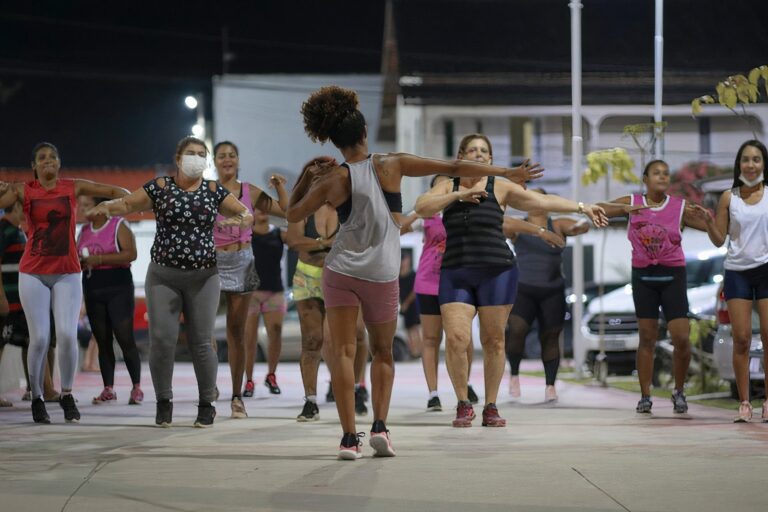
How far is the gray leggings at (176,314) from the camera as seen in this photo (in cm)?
938

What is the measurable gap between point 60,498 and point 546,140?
28.6 meters

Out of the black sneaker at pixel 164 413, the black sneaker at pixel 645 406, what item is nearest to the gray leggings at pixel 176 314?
the black sneaker at pixel 164 413

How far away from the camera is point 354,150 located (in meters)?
7.64

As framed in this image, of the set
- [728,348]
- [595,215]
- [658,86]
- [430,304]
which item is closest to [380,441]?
[595,215]

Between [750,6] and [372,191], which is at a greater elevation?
[750,6]

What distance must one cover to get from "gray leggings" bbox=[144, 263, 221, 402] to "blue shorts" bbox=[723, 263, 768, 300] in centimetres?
382

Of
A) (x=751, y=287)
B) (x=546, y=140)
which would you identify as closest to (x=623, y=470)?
(x=751, y=287)

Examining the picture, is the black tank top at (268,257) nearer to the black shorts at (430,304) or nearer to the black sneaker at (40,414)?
the black shorts at (430,304)

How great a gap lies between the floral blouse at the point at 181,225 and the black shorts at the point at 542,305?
4389 millimetres

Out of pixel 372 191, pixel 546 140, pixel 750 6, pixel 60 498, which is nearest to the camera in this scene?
pixel 60 498

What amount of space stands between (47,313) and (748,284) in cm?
529

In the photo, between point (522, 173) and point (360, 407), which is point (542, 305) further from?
point (522, 173)

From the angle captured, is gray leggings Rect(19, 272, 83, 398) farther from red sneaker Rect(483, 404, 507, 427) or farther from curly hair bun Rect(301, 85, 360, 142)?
curly hair bun Rect(301, 85, 360, 142)

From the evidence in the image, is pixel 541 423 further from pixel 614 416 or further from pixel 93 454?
pixel 93 454
